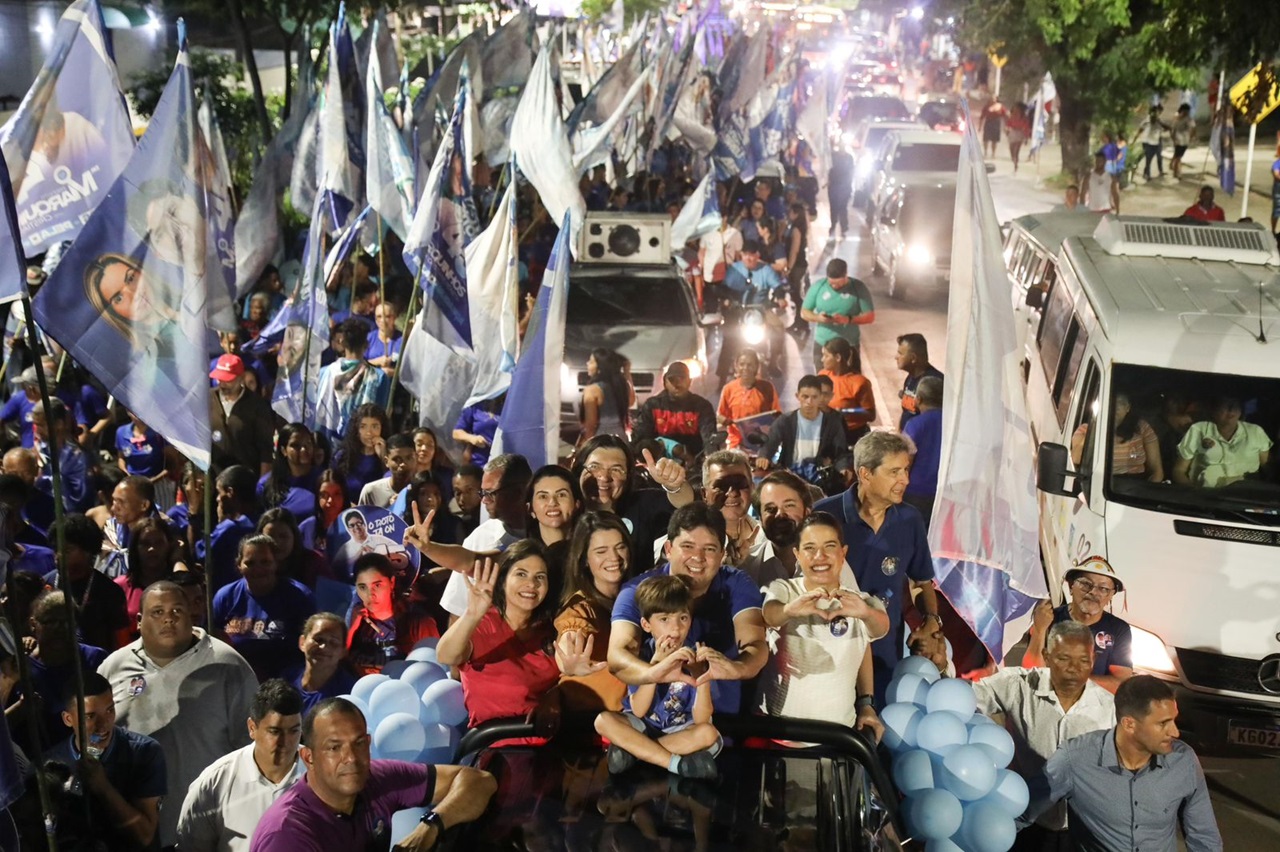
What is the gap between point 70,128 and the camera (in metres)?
8.42

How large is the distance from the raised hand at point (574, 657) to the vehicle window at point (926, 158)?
2049 cm

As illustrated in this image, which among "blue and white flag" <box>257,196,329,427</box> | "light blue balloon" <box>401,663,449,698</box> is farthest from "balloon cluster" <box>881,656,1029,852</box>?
"blue and white flag" <box>257,196,329,427</box>

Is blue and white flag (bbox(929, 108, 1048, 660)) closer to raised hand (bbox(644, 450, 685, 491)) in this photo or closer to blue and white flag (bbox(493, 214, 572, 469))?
raised hand (bbox(644, 450, 685, 491))

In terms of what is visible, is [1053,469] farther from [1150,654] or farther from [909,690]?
[909,690]

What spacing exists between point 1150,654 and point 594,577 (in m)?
3.37

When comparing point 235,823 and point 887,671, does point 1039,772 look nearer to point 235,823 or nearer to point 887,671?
point 887,671

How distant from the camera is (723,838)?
3.79 meters

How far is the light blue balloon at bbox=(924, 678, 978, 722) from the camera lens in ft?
17.3

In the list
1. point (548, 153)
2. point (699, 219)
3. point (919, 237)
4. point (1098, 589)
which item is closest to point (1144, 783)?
point (1098, 589)

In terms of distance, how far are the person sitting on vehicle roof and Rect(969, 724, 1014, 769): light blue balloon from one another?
309 centimetres

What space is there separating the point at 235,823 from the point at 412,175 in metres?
7.52

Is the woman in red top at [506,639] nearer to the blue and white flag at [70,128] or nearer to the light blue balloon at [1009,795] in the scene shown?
the light blue balloon at [1009,795]

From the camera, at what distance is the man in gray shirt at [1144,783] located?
16.4 ft

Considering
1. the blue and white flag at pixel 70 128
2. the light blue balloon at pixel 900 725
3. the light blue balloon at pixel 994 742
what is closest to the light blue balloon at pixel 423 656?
the light blue balloon at pixel 900 725
